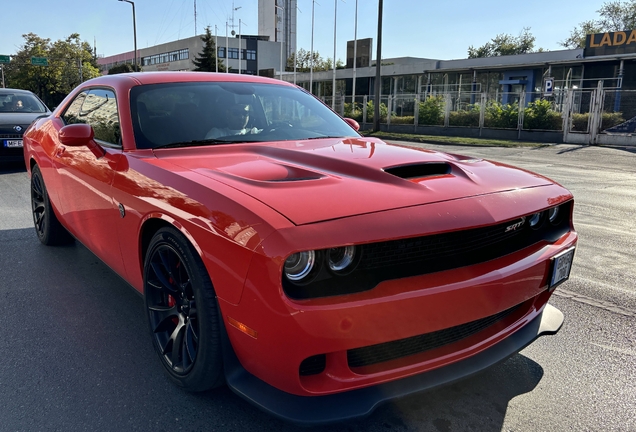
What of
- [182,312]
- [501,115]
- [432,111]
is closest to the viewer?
[182,312]

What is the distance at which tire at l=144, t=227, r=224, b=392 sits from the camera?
213cm

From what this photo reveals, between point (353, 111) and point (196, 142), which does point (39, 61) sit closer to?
point (353, 111)

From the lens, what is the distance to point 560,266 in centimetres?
251

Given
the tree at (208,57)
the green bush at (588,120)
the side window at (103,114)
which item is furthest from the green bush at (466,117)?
the tree at (208,57)

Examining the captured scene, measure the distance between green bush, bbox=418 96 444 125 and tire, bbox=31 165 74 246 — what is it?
78.5 feet

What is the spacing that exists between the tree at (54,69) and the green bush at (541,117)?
4544 centimetres

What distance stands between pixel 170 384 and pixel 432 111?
26.1 metres

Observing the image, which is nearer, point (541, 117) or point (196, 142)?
point (196, 142)

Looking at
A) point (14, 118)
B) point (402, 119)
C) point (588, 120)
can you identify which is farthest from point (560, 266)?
point (402, 119)

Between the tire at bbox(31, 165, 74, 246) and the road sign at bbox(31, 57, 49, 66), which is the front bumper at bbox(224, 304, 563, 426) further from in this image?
the road sign at bbox(31, 57, 49, 66)

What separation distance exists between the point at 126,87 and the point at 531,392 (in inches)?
116

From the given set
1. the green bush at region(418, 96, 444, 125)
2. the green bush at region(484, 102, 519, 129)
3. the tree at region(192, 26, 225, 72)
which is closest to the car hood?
A: the green bush at region(484, 102, 519, 129)

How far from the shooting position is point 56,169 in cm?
411

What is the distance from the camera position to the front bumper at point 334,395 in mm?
1870
